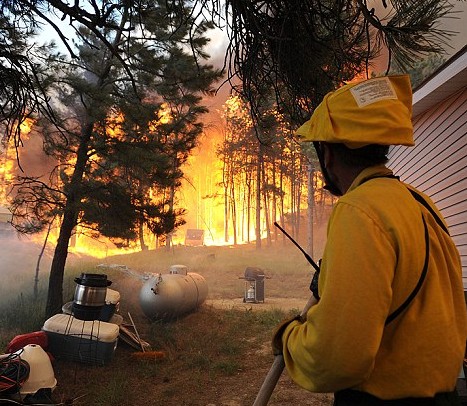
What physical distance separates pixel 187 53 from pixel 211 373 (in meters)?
6.42

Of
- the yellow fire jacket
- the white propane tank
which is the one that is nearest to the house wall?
the yellow fire jacket

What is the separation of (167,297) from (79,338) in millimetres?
3146

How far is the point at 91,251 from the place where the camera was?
34.6 meters

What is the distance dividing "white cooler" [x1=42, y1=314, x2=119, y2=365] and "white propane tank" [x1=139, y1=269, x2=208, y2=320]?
274cm

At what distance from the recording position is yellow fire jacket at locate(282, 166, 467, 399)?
1.12 metres

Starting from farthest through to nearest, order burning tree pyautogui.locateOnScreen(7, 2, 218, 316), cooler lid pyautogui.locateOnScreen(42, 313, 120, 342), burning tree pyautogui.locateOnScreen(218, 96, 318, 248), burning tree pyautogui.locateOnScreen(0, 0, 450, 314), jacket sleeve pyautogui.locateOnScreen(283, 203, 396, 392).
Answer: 1. burning tree pyautogui.locateOnScreen(218, 96, 318, 248)
2. burning tree pyautogui.locateOnScreen(7, 2, 218, 316)
3. cooler lid pyautogui.locateOnScreen(42, 313, 120, 342)
4. burning tree pyautogui.locateOnScreen(0, 0, 450, 314)
5. jacket sleeve pyautogui.locateOnScreen(283, 203, 396, 392)

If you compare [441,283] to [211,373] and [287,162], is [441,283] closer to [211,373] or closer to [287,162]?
[211,373]

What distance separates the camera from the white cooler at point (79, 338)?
21.8 ft

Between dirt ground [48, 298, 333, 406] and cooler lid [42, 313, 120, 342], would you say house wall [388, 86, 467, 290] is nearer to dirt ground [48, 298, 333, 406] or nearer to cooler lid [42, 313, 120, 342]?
dirt ground [48, 298, 333, 406]

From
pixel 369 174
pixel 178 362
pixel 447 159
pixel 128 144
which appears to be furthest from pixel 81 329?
pixel 447 159

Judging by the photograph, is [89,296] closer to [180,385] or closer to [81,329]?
[81,329]

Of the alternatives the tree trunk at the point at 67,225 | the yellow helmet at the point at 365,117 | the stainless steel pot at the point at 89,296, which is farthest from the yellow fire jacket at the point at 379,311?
the tree trunk at the point at 67,225

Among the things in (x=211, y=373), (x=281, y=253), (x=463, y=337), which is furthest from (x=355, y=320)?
(x=281, y=253)

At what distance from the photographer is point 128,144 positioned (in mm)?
8398
